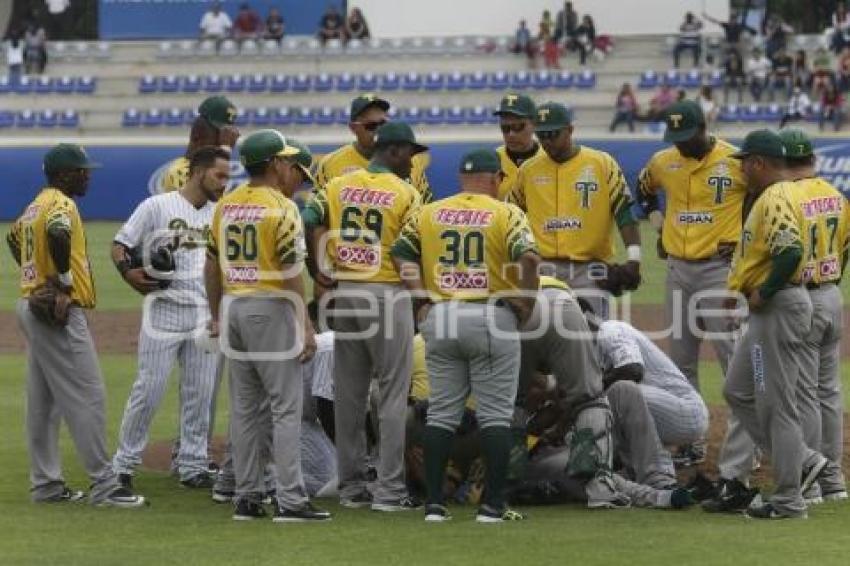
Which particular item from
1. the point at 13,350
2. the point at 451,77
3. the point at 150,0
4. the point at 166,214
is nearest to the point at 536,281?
the point at 166,214

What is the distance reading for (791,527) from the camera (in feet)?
29.4

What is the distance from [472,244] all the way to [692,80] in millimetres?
31486

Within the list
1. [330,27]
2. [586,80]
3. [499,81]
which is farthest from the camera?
[330,27]

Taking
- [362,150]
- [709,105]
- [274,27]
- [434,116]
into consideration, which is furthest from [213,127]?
[274,27]

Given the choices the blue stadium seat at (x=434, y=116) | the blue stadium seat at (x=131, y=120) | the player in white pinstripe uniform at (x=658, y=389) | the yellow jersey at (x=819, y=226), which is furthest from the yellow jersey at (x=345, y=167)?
the blue stadium seat at (x=131, y=120)

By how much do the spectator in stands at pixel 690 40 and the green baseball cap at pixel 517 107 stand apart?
30.5 meters

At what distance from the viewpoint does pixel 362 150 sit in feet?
38.0

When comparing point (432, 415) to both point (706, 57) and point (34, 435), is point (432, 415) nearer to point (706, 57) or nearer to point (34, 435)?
point (34, 435)

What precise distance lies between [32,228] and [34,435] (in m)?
1.18

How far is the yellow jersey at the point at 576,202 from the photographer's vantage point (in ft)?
38.2

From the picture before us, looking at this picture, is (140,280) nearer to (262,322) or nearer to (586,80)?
(262,322)

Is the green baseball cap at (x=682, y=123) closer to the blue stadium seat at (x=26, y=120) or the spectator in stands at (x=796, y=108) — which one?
the spectator in stands at (x=796, y=108)

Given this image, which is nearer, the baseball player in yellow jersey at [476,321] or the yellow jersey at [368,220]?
the baseball player in yellow jersey at [476,321]

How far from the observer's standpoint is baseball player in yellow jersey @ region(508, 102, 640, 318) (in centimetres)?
1162
